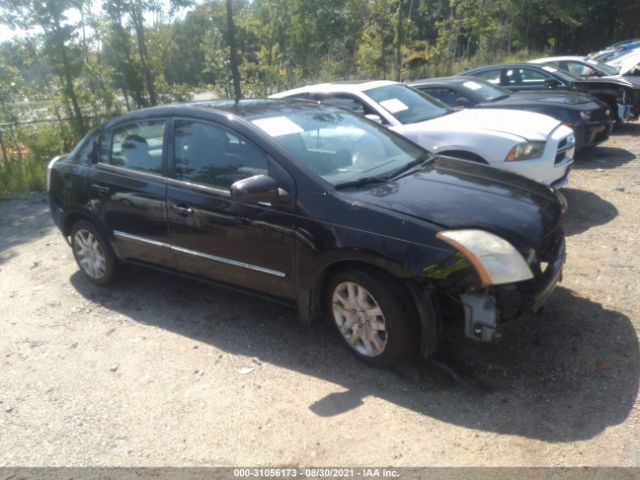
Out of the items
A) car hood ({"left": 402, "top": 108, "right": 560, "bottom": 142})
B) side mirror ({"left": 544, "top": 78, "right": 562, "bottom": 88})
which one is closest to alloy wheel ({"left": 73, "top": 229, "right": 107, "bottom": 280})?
car hood ({"left": 402, "top": 108, "right": 560, "bottom": 142})

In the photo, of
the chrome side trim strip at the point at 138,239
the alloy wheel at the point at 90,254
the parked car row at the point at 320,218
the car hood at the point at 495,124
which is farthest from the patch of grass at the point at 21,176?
the car hood at the point at 495,124

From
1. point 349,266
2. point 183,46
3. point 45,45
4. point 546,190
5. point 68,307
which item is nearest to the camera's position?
point 349,266

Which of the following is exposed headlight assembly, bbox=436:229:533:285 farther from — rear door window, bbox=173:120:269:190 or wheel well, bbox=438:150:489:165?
wheel well, bbox=438:150:489:165

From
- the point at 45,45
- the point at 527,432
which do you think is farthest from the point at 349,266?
the point at 45,45

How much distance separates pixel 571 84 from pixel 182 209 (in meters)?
9.14

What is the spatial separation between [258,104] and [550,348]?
288 cm

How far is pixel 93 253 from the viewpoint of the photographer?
5203mm

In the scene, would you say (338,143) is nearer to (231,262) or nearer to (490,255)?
(231,262)

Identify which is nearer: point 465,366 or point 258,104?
point 465,366

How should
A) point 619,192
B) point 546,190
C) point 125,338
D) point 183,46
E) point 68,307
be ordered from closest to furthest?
point 546,190 < point 125,338 < point 68,307 < point 619,192 < point 183,46

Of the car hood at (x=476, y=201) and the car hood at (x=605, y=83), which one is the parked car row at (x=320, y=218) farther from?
the car hood at (x=605, y=83)

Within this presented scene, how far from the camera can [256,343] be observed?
13.5 feet

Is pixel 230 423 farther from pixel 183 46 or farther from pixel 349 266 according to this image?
pixel 183 46

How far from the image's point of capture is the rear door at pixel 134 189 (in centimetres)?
445
